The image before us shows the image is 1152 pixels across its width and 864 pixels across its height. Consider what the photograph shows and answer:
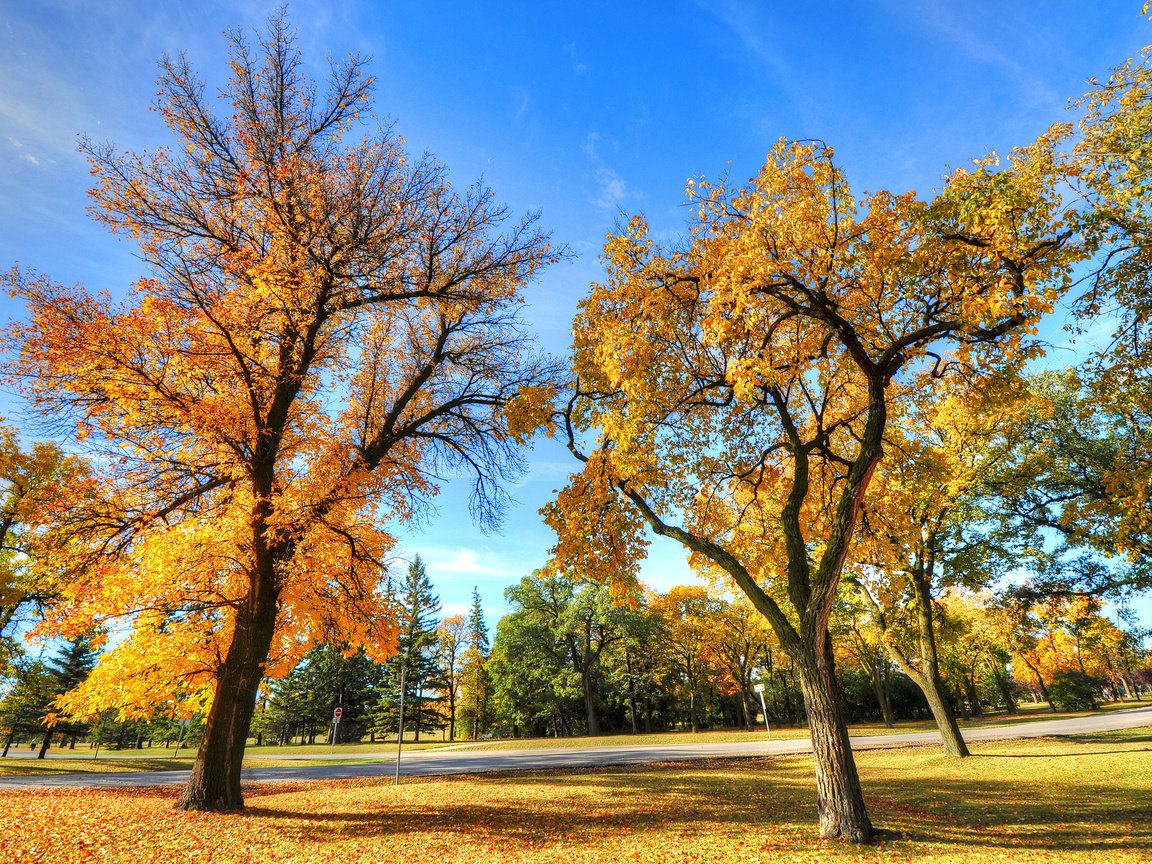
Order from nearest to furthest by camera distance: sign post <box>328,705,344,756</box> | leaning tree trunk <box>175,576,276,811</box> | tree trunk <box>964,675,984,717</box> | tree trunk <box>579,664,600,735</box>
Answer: leaning tree trunk <box>175,576,276,811</box>
sign post <box>328,705,344,756</box>
tree trunk <box>579,664,600,735</box>
tree trunk <box>964,675,984,717</box>

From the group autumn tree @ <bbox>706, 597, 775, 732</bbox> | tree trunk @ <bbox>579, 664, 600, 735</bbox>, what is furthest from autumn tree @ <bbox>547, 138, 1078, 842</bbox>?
tree trunk @ <bbox>579, 664, 600, 735</bbox>

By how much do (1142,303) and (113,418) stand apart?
674 inches

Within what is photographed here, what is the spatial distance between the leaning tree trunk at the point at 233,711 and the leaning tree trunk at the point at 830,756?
9967 millimetres

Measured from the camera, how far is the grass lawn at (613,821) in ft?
23.2

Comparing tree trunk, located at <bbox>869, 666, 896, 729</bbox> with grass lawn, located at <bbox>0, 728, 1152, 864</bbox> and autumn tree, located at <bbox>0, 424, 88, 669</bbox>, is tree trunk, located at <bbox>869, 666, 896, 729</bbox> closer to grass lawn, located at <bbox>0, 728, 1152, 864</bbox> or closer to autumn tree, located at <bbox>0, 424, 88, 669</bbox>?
grass lawn, located at <bbox>0, 728, 1152, 864</bbox>

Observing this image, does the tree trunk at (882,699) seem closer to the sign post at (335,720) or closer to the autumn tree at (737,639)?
the autumn tree at (737,639)

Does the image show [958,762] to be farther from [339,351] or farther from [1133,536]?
[339,351]

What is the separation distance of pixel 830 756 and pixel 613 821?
4.09 metres

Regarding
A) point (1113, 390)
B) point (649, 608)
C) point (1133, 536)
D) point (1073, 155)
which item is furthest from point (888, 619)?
point (649, 608)

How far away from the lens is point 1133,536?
13.9 metres

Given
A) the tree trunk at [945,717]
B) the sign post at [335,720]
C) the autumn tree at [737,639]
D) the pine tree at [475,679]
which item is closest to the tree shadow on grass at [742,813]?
the sign post at [335,720]

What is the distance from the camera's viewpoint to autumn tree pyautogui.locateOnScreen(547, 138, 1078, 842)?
24.3 ft

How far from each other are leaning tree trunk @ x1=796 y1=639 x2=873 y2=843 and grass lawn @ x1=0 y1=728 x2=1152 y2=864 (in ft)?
1.20

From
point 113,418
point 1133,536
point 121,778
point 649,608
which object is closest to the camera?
point 113,418
